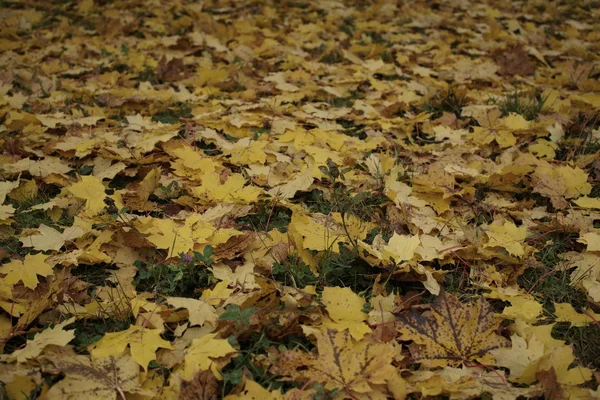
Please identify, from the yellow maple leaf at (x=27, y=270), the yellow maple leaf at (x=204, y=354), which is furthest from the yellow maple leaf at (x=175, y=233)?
the yellow maple leaf at (x=204, y=354)

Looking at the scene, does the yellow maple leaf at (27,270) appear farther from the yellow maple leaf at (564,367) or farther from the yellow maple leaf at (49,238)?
the yellow maple leaf at (564,367)

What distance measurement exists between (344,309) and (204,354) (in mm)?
415

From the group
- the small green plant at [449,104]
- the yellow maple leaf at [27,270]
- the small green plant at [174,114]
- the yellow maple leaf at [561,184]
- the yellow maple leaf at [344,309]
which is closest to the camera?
the yellow maple leaf at [344,309]

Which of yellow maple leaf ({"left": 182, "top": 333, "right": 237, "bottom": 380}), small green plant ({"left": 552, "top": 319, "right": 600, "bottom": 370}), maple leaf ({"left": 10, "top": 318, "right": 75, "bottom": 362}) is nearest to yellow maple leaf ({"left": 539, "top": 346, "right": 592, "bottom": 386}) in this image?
small green plant ({"left": 552, "top": 319, "right": 600, "bottom": 370})

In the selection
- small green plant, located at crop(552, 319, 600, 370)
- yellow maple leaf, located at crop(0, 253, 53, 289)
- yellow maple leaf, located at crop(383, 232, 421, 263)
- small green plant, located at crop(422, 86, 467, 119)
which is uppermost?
small green plant, located at crop(422, 86, 467, 119)

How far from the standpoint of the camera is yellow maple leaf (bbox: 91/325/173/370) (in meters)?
1.26

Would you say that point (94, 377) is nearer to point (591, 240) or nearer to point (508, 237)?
point (508, 237)

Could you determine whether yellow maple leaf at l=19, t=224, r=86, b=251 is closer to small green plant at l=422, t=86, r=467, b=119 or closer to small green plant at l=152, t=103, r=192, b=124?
small green plant at l=152, t=103, r=192, b=124

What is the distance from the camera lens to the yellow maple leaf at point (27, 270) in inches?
58.7

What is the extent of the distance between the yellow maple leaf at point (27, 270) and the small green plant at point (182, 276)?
0.27 meters

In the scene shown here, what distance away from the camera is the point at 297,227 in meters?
1.71

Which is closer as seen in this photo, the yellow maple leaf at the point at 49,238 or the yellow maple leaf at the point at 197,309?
the yellow maple leaf at the point at 197,309

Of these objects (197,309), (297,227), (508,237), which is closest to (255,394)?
(197,309)

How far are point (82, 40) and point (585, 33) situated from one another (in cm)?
432
